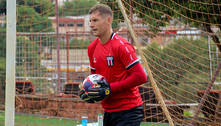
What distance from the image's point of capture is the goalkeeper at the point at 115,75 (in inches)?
112

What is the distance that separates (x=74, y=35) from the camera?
8453mm

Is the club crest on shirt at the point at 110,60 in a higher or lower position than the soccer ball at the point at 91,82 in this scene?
higher

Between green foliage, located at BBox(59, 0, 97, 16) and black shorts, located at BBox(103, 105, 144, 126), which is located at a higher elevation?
green foliage, located at BBox(59, 0, 97, 16)

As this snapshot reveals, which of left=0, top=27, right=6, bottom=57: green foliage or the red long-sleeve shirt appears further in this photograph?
left=0, top=27, right=6, bottom=57: green foliage

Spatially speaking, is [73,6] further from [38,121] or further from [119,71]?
[119,71]

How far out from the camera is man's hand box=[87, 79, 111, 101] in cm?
288

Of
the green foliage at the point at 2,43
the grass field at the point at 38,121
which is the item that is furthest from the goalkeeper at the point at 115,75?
the green foliage at the point at 2,43

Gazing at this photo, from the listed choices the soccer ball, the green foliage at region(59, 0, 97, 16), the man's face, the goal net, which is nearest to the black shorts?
the soccer ball

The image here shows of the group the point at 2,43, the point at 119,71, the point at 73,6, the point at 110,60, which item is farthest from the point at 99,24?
the point at 73,6

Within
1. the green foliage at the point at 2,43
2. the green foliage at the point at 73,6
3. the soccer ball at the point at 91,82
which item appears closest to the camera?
the soccer ball at the point at 91,82

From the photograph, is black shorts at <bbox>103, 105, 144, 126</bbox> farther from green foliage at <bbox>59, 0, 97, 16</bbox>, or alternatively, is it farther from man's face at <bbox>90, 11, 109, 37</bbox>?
green foliage at <bbox>59, 0, 97, 16</bbox>

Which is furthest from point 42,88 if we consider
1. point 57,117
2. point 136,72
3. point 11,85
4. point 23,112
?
point 136,72

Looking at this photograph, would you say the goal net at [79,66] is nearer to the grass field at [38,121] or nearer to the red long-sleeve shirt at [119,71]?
the grass field at [38,121]

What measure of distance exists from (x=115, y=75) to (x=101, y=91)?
Answer: 0.80ft
